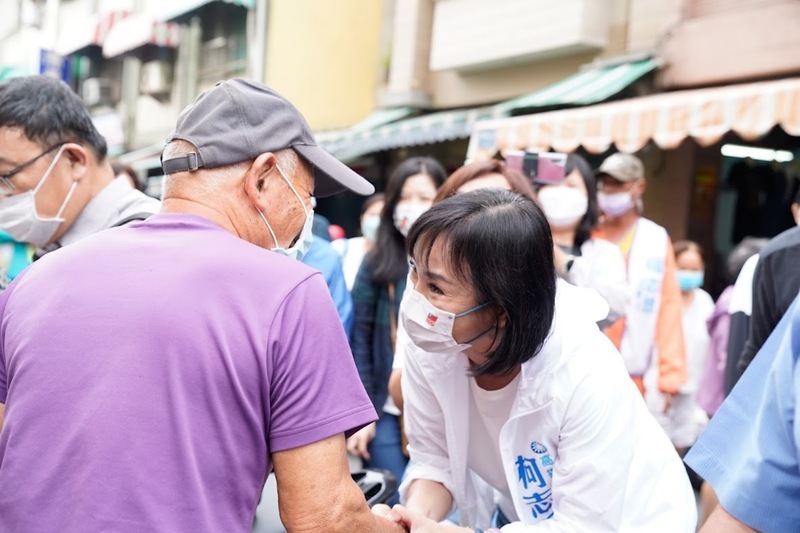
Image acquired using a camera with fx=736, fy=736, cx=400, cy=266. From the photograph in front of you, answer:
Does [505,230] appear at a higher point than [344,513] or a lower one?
higher

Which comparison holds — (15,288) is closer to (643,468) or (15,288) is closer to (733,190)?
(643,468)

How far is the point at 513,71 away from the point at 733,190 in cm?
353

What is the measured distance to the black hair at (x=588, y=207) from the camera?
3408 millimetres

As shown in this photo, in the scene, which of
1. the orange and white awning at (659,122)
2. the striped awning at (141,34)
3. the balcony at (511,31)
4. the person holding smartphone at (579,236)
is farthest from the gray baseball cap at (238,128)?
the striped awning at (141,34)

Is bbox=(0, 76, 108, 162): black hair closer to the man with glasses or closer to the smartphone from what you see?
the man with glasses

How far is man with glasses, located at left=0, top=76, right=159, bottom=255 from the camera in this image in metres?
2.33

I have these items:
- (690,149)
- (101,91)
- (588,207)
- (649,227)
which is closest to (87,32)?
(101,91)

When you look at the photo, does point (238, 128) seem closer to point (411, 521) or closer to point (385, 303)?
point (411, 521)

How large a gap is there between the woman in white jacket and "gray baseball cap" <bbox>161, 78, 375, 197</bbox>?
1.50 feet

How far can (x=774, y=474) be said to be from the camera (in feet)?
3.97

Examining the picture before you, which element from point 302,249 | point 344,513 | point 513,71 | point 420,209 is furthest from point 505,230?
point 513,71

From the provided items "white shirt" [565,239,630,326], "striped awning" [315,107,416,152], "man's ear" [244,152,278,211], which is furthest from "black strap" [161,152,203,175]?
"striped awning" [315,107,416,152]

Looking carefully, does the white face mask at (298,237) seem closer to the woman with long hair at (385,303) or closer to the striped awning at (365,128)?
the woman with long hair at (385,303)

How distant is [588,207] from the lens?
344 cm
